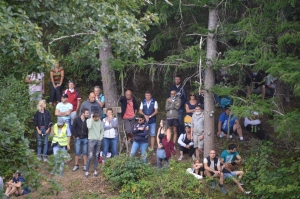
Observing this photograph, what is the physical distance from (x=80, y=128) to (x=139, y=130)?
152 cm

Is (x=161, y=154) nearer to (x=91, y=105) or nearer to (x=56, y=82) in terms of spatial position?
(x=91, y=105)

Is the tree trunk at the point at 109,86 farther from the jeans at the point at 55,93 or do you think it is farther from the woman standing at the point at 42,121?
the woman standing at the point at 42,121

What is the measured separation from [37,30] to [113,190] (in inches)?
274

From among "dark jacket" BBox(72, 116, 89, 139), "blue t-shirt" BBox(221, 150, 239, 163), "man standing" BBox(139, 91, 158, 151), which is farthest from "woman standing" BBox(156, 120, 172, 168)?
"dark jacket" BBox(72, 116, 89, 139)

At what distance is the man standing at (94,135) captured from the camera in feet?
47.9

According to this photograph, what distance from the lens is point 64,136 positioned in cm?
1486

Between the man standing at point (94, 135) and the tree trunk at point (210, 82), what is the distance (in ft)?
9.15

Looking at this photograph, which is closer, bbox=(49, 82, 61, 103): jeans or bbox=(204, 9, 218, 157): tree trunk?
bbox=(204, 9, 218, 157): tree trunk

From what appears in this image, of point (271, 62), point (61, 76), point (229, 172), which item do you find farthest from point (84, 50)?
point (61, 76)

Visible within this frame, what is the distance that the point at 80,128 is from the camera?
14734mm

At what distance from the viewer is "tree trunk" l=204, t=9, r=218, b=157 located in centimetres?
1508

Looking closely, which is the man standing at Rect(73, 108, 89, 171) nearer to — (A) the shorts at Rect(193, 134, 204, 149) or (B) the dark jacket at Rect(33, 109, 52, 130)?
(B) the dark jacket at Rect(33, 109, 52, 130)

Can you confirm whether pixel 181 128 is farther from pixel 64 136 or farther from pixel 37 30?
pixel 37 30

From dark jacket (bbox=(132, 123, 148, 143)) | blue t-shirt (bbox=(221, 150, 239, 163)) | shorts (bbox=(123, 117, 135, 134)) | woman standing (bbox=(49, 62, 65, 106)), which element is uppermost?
woman standing (bbox=(49, 62, 65, 106))
